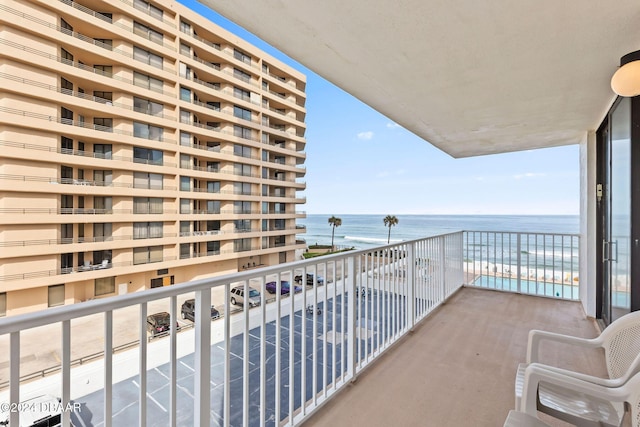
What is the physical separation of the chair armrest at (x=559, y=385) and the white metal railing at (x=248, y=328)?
909 mm

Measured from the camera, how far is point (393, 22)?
4.43ft

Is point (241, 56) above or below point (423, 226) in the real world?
above

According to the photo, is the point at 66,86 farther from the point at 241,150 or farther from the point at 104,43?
the point at 241,150

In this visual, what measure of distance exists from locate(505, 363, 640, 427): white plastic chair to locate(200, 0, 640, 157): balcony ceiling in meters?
1.49

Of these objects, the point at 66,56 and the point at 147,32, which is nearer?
the point at 66,56

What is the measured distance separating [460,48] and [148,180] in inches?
532

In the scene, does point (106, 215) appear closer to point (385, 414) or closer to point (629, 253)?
point (385, 414)

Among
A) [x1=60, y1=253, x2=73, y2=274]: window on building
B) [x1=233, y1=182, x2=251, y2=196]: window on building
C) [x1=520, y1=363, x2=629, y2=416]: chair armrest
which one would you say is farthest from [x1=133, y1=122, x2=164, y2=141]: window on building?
[x1=520, y1=363, x2=629, y2=416]: chair armrest

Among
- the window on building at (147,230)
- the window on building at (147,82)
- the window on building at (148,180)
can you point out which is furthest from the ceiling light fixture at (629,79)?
the window on building at (147,82)

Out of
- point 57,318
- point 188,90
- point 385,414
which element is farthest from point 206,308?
point 188,90

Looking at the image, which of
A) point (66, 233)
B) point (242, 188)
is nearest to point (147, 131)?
point (242, 188)

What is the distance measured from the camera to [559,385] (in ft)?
3.20

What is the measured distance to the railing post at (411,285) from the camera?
8.52 feet

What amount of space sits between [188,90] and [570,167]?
86.5 feet
